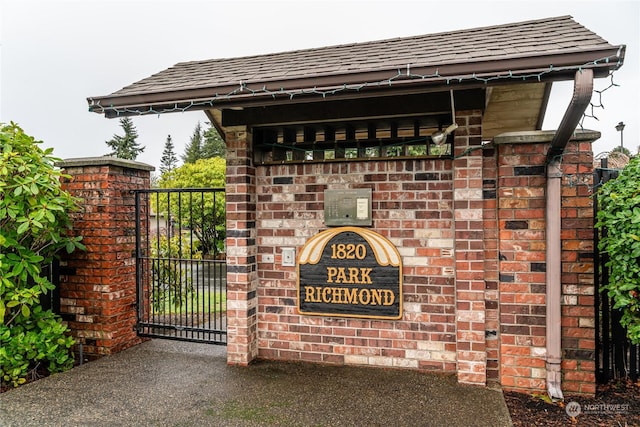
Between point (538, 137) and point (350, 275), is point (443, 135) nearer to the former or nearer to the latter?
point (538, 137)

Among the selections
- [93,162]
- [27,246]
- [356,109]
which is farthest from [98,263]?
[356,109]

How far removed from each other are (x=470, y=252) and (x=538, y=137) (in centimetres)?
109

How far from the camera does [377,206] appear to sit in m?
3.52

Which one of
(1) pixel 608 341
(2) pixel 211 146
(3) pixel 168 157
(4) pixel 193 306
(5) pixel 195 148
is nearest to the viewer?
(1) pixel 608 341

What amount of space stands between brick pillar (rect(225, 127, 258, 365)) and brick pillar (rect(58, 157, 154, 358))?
146cm

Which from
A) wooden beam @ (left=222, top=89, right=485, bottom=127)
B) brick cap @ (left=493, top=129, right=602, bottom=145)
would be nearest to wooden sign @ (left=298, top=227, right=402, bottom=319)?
wooden beam @ (left=222, top=89, right=485, bottom=127)

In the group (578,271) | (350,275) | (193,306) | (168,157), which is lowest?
(193,306)

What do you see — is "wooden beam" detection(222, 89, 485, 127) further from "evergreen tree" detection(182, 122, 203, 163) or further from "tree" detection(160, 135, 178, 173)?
"tree" detection(160, 135, 178, 173)

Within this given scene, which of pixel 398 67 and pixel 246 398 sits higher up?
pixel 398 67

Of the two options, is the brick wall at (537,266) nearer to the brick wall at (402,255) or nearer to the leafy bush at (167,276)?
the brick wall at (402,255)

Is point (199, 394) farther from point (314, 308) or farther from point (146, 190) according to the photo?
point (146, 190)

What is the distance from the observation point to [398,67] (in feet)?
8.27

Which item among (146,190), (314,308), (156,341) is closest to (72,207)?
(146,190)

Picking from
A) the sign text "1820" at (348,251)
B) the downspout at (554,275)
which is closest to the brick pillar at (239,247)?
the sign text "1820" at (348,251)
